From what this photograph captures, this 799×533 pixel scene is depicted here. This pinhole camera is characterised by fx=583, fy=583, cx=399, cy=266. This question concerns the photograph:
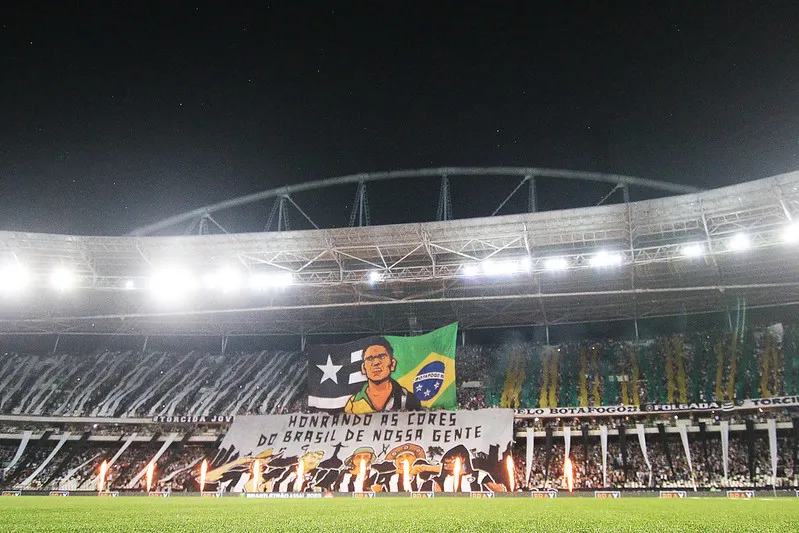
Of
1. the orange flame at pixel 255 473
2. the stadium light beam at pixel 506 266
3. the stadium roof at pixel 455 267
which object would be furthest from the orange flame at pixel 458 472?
the orange flame at pixel 255 473

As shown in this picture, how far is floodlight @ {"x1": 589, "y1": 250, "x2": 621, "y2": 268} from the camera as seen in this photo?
1081 inches

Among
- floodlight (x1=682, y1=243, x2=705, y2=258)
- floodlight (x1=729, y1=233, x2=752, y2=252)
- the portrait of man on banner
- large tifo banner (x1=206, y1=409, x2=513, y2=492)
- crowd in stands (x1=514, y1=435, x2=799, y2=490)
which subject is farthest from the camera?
the portrait of man on banner

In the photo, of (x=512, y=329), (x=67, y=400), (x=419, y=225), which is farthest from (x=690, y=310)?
(x=67, y=400)

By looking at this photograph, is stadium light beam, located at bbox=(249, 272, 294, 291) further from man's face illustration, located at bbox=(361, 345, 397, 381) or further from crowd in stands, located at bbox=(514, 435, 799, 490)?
crowd in stands, located at bbox=(514, 435, 799, 490)

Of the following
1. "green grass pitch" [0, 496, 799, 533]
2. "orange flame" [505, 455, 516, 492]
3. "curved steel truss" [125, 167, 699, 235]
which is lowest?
"orange flame" [505, 455, 516, 492]

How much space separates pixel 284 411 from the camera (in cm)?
3950

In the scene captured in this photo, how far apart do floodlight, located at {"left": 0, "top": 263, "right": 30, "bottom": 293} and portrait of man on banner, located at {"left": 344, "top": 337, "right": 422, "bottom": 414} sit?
62.0 feet

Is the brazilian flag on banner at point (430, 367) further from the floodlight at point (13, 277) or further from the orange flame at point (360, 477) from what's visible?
the floodlight at point (13, 277)

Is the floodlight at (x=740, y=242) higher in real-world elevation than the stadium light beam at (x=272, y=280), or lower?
higher

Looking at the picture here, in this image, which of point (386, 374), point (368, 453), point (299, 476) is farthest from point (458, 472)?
point (299, 476)

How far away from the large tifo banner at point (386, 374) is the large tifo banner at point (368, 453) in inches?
82.2

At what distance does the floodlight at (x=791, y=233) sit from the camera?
2394cm

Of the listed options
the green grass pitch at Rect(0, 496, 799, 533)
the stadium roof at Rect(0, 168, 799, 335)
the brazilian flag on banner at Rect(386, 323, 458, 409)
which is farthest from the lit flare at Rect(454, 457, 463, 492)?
the green grass pitch at Rect(0, 496, 799, 533)

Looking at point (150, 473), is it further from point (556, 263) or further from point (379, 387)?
point (556, 263)
